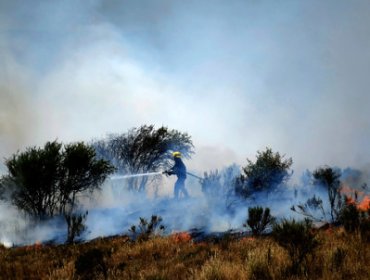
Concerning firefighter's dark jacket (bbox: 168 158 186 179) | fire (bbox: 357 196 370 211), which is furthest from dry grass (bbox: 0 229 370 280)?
firefighter's dark jacket (bbox: 168 158 186 179)

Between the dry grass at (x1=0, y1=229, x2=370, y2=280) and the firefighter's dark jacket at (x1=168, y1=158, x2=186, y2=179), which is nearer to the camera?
the dry grass at (x1=0, y1=229, x2=370, y2=280)

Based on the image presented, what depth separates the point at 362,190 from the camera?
71.6 ft

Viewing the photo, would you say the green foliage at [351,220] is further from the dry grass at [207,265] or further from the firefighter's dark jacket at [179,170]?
the firefighter's dark jacket at [179,170]

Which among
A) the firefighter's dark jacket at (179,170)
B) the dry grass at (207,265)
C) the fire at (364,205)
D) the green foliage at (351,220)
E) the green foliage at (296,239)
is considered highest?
the firefighter's dark jacket at (179,170)

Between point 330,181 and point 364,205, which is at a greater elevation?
point 330,181

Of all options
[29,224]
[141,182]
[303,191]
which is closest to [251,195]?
[303,191]

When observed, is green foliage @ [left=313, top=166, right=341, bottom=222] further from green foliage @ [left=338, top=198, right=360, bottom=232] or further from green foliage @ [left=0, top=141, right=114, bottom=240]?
green foliage @ [left=0, top=141, right=114, bottom=240]

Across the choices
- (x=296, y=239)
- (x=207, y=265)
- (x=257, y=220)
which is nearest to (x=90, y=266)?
(x=207, y=265)

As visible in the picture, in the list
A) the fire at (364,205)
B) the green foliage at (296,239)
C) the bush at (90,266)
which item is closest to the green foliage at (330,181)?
the fire at (364,205)

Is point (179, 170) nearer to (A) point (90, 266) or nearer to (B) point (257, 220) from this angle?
(B) point (257, 220)

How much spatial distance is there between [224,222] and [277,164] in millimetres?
11284

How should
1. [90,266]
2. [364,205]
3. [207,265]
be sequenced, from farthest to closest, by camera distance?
1. [364,205]
2. [90,266]
3. [207,265]

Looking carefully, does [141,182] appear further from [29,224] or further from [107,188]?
[29,224]

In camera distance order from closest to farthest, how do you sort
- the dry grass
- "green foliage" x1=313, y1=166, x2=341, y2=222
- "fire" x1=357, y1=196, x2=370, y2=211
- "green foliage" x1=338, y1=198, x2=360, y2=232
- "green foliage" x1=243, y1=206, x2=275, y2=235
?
the dry grass → "green foliage" x1=338, y1=198, x2=360, y2=232 → "green foliage" x1=243, y1=206, x2=275, y2=235 → "fire" x1=357, y1=196, x2=370, y2=211 → "green foliage" x1=313, y1=166, x2=341, y2=222
